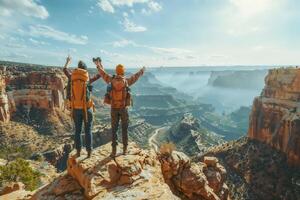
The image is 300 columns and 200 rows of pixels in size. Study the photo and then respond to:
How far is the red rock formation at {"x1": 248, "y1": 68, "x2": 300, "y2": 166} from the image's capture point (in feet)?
213

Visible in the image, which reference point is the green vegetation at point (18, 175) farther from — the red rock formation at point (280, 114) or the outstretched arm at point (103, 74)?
the red rock formation at point (280, 114)

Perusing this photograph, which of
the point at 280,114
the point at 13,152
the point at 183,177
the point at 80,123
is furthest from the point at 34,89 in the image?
the point at 80,123

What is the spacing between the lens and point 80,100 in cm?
1425

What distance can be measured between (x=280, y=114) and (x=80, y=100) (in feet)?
233

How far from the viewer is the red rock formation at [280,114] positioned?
→ 6494cm

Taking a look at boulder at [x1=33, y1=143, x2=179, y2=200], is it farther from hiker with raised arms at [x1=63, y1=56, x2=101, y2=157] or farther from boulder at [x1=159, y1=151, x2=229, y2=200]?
boulder at [x1=159, y1=151, x2=229, y2=200]

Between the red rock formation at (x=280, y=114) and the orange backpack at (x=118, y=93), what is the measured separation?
56039 mm

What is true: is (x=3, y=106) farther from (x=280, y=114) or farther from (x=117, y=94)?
(x=117, y=94)

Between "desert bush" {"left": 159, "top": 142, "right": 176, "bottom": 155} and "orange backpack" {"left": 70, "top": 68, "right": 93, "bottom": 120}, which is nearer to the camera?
"orange backpack" {"left": 70, "top": 68, "right": 93, "bottom": 120}

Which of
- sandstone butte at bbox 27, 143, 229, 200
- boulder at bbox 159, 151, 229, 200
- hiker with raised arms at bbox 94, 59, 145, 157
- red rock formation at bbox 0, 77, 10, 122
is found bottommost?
red rock formation at bbox 0, 77, 10, 122

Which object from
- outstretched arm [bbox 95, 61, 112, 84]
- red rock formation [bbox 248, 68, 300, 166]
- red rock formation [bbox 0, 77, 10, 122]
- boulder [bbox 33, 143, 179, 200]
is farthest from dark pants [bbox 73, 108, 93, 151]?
red rock formation [bbox 0, 77, 10, 122]

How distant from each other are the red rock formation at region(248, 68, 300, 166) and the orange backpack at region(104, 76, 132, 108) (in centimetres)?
5604

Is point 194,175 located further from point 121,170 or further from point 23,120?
point 23,120

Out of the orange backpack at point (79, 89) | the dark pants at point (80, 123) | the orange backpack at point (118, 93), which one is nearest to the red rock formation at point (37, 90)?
the dark pants at point (80, 123)
